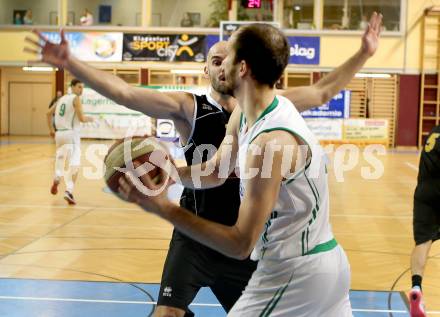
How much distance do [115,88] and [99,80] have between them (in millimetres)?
202

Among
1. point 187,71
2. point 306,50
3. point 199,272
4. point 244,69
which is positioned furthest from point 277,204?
point 187,71

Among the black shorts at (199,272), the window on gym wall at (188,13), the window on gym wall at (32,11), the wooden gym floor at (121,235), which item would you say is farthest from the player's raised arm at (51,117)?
the window on gym wall at (32,11)

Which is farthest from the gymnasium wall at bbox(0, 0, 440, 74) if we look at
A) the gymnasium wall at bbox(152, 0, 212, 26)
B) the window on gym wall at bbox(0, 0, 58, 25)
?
the window on gym wall at bbox(0, 0, 58, 25)

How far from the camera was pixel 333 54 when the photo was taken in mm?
24797

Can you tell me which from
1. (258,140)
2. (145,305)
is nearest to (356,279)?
(145,305)

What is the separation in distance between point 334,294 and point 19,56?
25.5m

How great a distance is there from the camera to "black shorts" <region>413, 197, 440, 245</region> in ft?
17.4

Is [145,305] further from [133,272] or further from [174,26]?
[174,26]

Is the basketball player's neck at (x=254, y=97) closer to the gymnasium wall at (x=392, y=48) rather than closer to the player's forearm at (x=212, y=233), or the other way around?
the player's forearm at (x=212, y=233)

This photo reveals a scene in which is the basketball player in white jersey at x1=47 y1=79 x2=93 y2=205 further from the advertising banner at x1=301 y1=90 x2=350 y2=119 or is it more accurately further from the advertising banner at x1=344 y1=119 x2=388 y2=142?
the advertising banner at x1=344 y1=119 x2=388 y2=142

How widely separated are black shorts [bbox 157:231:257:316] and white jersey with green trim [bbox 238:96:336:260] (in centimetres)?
104

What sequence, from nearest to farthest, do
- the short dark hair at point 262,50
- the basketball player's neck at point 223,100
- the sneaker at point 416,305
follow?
the short dark hair at point 262,50, the basketball player's neck at point 223,100, the sneaker at point 416,305

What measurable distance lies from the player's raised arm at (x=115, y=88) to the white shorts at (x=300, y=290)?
3.84 ft

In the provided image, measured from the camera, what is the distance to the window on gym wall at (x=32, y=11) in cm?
2722
